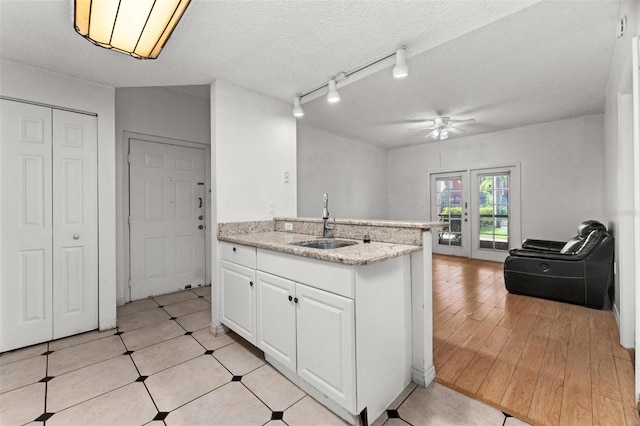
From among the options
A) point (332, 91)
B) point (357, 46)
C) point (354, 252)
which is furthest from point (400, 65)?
point (354, 252)

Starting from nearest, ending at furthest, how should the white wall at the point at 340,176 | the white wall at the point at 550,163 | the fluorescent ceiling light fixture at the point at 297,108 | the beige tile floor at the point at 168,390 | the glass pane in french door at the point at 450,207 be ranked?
1. the beige tile floor at the point at 168,390
2. the fluorescent ceiling light fixture at the point at 297,108
3. the white wall at the point at 550,163
4. the white wall at the point at 340,176
5. the glass pane in french door at the point at 450,207

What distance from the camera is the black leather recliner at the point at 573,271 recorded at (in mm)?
3010

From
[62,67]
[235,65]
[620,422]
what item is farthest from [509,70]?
[62,67]

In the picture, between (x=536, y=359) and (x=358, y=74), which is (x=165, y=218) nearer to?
(x=358, y=74)

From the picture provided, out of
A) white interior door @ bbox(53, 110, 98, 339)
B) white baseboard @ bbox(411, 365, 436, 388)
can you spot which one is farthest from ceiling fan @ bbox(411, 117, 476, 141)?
white interior door @ bbox(53, 110, 98, 339)

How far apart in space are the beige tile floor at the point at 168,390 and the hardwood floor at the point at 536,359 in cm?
22

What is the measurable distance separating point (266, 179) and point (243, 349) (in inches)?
62.8

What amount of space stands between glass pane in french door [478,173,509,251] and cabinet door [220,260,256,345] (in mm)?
5108

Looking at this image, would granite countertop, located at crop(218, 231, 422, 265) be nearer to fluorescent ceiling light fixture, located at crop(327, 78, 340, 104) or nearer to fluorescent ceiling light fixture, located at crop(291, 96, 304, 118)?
fluorescent ceiling light fixture, located at crop(327, 78, 340, 104)

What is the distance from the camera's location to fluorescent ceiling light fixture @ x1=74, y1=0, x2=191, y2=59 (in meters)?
1.42

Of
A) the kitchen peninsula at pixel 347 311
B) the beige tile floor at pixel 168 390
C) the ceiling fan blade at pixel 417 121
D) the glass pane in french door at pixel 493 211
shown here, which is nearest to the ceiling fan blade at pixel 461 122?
the ceiling fan blade at pixel 417 121

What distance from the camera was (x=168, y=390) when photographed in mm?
1797

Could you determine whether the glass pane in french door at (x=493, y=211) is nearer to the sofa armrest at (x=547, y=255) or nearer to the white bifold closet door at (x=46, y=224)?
the sofa armrest at (x=547, y=255)

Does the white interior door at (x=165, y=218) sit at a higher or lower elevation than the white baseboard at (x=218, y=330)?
higher
